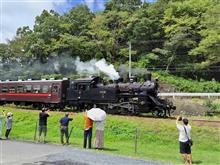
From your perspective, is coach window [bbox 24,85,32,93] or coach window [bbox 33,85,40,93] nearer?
coach window [bbox 33,85,40,93]

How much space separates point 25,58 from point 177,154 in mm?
57787

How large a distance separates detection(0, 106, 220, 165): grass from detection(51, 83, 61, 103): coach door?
703 cm

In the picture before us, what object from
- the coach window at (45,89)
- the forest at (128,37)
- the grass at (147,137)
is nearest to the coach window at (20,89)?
the coach window at (45,89)

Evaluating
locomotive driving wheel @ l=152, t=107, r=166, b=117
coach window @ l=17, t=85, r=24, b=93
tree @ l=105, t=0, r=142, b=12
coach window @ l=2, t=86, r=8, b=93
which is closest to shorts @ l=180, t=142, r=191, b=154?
locomotive driving wheel @ l=152, t=107, r=166, b=117

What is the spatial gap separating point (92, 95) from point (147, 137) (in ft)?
34.0

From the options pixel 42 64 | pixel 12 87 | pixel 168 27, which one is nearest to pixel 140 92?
pixel 12 87

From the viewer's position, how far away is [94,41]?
65062 mm

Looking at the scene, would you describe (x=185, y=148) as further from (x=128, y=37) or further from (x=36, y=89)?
(x=128, y=37)

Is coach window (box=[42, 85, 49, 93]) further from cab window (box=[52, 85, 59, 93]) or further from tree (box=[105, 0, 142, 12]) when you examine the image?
tree (box=[105, 0, 142, 12])

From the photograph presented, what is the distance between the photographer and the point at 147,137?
2234 centimetres

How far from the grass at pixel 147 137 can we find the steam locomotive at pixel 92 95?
9.06ft

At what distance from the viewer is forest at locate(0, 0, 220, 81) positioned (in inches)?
2286

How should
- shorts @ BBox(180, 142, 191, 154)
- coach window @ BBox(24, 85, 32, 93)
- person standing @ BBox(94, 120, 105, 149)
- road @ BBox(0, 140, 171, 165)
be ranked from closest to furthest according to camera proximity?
road @ BBox(0, 140, 171, 165) → shorts @ BBox(180, 142, 191, 154) → person standing @ BBox(94, 120, 105, 149) → coach window @ BBox(24, 85, 32, 93)

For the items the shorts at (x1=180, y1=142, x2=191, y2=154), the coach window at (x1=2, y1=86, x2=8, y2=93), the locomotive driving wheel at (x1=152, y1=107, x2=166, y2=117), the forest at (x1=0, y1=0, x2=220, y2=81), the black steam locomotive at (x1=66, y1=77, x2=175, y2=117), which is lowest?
the shorts at (x1=180, y1=142, x2=191, y2=154)
